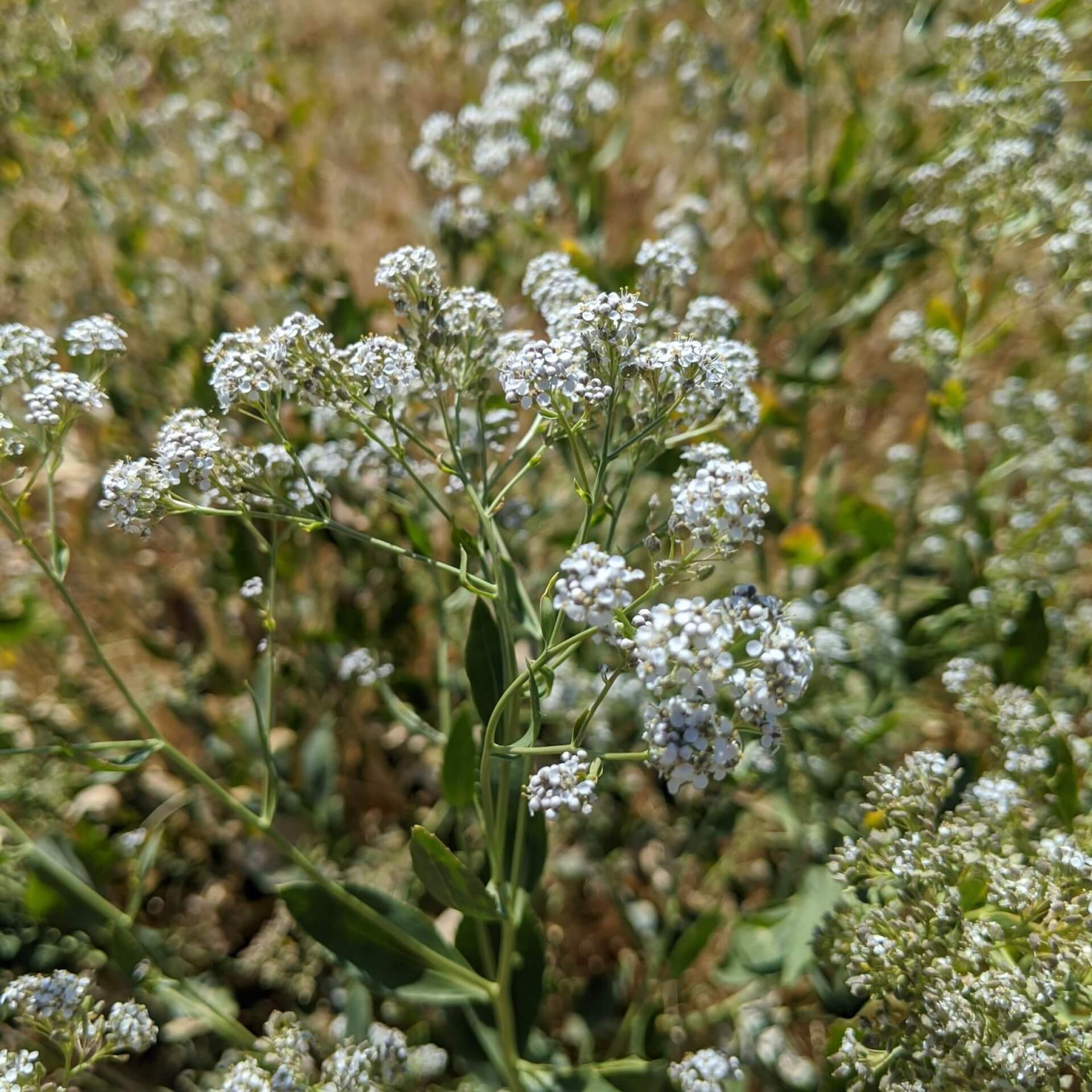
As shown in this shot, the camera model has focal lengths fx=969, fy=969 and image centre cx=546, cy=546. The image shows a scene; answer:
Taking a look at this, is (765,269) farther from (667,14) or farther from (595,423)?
(667,14)

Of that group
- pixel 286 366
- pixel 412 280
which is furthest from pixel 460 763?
pixel 412 280

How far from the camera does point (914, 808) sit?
1838 mm

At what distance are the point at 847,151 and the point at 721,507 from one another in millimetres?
2225

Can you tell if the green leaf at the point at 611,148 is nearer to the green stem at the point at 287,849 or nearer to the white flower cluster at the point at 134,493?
the white flower cluster at the point at 134,493

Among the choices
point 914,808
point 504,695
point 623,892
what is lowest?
point 623,892

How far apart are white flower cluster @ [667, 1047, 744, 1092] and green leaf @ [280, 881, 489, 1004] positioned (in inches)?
16.5

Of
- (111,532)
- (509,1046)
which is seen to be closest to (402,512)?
(509,1046)

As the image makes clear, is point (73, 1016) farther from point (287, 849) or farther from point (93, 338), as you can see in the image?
point (93, 338)

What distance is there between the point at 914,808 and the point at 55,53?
380cm

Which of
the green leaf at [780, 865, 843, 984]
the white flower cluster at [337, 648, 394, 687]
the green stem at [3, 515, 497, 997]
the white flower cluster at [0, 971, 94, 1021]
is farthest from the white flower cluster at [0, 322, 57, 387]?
the green leaf at [780, 865, 843, 984]

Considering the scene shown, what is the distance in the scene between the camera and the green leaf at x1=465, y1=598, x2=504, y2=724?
1.87 metres

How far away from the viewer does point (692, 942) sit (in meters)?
2.37

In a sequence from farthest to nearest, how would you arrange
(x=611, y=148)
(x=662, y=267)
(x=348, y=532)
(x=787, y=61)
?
1. (x=611, y=148)
2. (x=787, y=61)
3. (x=662, y=267)
4. (x=348, y=532)

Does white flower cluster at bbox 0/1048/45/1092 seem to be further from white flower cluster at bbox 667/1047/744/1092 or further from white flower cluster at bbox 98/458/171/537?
white flower cluster at bbox 667/1047/744/1092
